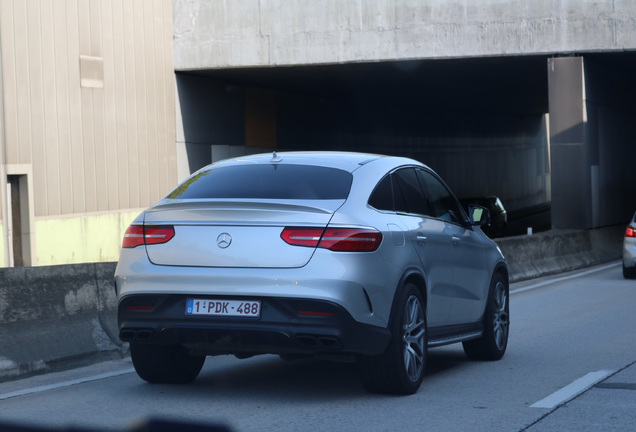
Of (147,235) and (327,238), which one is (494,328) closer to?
(327,238)

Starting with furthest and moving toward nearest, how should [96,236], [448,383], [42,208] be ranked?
1. [96,236]
2. [42,208]
3. [448,383]

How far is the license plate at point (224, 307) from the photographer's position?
259 inches

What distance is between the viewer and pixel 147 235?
697 cm

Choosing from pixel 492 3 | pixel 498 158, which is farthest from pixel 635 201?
pixel 498 158

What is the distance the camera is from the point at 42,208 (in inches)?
967

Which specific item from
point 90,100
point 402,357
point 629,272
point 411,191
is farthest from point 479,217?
point 90,100

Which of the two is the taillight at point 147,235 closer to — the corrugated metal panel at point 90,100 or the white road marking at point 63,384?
the white road marking at point 63,384

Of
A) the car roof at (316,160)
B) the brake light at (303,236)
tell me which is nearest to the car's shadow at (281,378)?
the brake light at (303,236)

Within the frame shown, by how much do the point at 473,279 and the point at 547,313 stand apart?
15.9ft

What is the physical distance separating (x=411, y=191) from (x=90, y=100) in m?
19.5

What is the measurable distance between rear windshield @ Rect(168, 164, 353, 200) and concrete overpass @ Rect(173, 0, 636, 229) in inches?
729

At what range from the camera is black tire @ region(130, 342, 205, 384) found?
736 centimetres

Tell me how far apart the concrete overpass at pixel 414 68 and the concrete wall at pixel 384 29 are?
0.03m

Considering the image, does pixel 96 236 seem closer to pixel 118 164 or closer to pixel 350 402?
pixel 118 164
